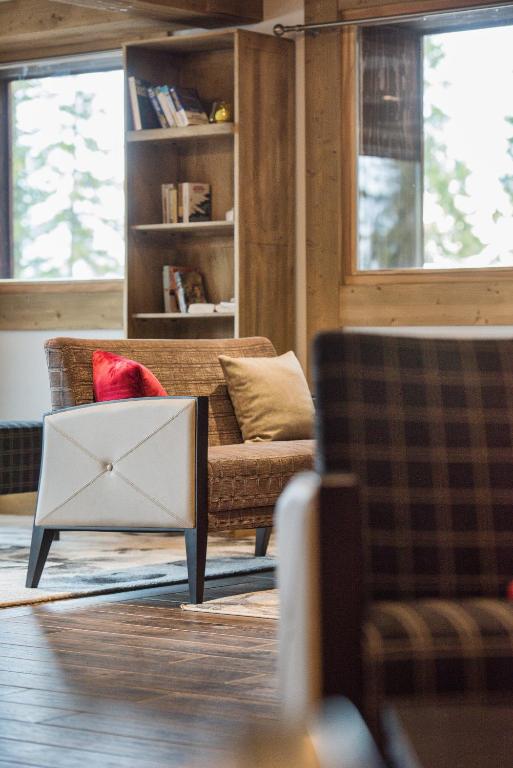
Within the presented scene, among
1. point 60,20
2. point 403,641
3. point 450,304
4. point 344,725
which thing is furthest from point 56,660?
point 60,20

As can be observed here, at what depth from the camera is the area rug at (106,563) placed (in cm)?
430

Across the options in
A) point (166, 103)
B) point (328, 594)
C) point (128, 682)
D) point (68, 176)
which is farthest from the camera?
point (68, 176)

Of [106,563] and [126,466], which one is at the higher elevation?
[126,466]

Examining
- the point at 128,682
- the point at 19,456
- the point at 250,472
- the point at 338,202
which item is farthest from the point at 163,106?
the point at 128,682

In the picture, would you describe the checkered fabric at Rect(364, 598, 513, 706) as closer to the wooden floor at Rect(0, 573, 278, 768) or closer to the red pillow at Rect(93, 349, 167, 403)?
the wooden floor at Rect(0, 573, 278, 768)

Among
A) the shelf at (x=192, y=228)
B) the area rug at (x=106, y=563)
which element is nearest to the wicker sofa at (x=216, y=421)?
the area rug at (x=106, y=563)

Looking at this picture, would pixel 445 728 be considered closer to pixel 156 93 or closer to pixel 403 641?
pixel 403 641

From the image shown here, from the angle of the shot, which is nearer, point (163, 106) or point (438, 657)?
point (438, 657)

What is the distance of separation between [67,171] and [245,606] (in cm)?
373

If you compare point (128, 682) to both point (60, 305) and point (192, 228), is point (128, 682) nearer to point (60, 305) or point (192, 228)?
point (192, 228)

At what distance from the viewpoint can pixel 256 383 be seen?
4.86 meters

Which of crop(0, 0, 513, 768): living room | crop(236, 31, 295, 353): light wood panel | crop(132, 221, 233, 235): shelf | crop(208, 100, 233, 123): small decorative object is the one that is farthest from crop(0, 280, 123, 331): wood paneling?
crop(208, 100, 233, 123): small decorative object

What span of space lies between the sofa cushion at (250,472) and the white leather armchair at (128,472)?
0.07 m

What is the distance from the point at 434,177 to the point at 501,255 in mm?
507
